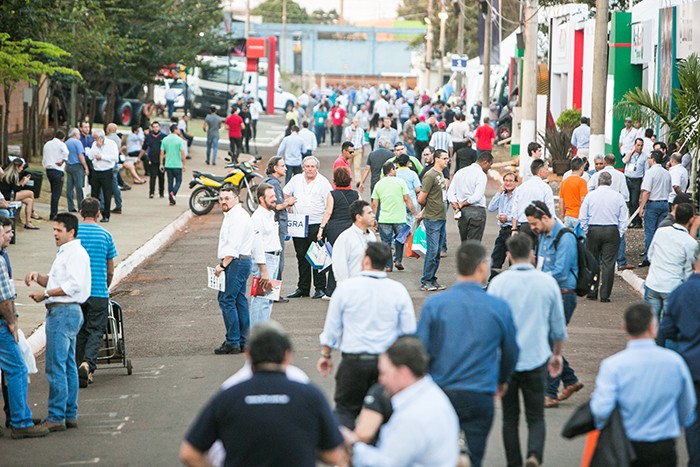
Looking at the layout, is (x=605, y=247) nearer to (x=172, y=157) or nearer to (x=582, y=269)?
(x=582, y=269)

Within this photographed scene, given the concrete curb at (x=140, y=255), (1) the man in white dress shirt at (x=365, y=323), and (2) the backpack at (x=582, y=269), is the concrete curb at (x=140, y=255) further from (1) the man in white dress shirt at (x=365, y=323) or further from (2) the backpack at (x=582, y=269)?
(1) the man in white dress shirt at (x=365, y=323)

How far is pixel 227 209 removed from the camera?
1329cm

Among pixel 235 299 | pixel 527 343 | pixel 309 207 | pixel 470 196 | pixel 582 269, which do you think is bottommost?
pixel 235 299

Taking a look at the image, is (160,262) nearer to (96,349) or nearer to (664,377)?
(96,349)

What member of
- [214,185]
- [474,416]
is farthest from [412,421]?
[214,185]

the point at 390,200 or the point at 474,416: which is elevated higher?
the point at 390,200

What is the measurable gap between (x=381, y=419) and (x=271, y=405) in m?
1.15

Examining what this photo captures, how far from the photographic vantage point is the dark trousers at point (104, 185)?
25.8m

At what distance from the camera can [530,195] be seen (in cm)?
1582

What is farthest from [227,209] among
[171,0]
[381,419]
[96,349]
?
[171,0]

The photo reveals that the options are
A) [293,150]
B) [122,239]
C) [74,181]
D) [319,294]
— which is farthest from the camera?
[293,150]

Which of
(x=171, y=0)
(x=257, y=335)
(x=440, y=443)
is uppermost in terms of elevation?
(x=171, y=0)

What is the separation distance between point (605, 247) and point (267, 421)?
1162 centimetres

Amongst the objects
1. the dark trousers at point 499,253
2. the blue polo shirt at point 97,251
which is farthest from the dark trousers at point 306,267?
the blue polo shirt at point 97,251
